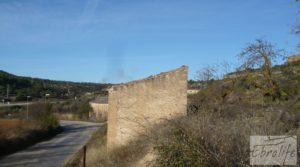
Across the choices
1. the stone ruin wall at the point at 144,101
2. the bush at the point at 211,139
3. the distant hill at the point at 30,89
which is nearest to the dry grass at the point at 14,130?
the stone ruin wall at the point at 144,101

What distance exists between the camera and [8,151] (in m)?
34.4

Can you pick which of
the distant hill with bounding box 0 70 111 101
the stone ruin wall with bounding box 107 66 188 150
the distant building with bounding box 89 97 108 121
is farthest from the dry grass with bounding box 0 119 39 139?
the distant hill with bounding box 0 70 111 101

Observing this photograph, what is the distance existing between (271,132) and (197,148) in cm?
142

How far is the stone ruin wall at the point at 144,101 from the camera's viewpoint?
720 inches

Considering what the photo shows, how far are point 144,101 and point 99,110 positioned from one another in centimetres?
6041

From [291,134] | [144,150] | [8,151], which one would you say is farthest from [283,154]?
[8,151]

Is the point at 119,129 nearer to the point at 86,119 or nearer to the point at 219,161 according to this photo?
the point at 219,161

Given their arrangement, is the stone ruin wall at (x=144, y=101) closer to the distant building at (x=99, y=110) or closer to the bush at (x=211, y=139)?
the bush at (x=211, y=139)

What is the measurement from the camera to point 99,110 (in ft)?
257

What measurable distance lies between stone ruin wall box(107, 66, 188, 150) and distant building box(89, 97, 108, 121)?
183 ft

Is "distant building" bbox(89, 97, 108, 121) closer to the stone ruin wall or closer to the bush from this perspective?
the stone ruin wall

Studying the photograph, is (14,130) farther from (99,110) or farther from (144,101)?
(99,110)

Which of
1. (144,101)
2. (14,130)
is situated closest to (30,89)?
(14,130)

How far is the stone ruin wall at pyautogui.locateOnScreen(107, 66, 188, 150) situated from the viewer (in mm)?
18281
